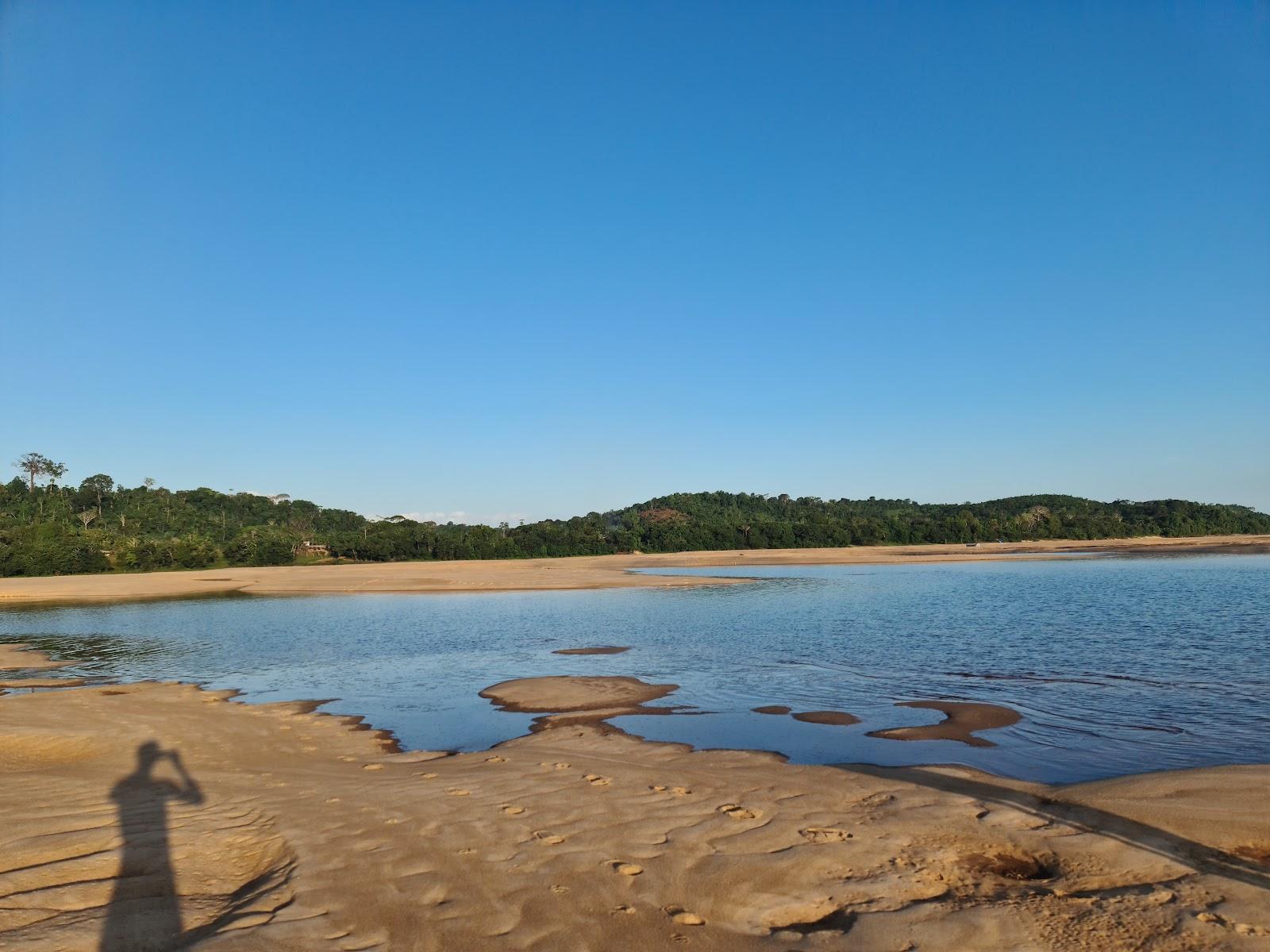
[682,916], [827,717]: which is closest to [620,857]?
[682,916]

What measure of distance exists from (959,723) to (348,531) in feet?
484

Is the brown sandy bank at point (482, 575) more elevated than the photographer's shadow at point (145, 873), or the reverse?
the brown sandy bank at point (482, 575)

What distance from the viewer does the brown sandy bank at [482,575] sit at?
62.8 metres

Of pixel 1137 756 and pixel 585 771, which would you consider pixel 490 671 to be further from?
pixel 1137 756

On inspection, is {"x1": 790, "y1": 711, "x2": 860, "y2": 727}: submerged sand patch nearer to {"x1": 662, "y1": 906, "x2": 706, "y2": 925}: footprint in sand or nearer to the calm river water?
the calm river water

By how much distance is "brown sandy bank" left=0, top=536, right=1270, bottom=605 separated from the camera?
6284cm

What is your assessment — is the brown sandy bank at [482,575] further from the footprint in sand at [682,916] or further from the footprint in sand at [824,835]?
the footprint in sand at [682,916]

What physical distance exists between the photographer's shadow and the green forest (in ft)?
299

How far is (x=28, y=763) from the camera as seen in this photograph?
13750mm

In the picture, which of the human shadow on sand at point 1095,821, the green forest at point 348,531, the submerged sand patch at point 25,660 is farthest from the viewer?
the green forest at point 348,531

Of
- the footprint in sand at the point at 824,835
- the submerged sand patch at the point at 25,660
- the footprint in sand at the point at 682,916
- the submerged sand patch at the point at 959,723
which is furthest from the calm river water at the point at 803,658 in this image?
the footprint in sand at the point at 682,916

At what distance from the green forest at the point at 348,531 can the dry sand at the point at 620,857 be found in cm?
9199

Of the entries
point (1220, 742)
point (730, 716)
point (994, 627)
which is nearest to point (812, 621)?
point (994, 627)

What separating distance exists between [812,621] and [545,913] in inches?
1176
